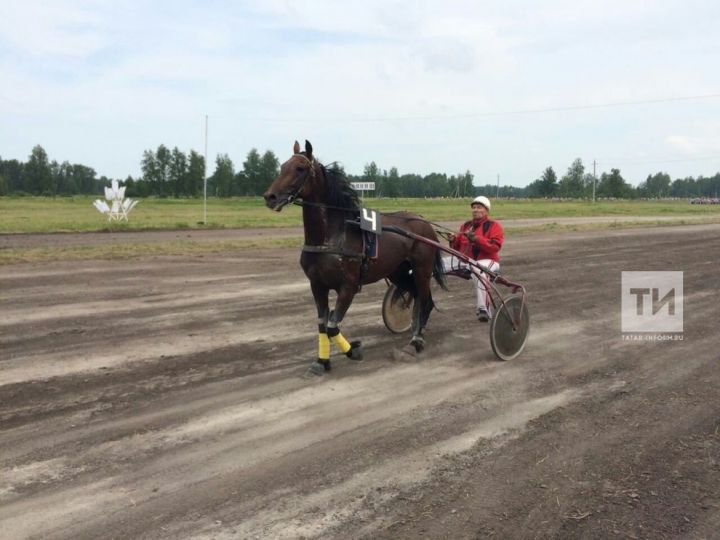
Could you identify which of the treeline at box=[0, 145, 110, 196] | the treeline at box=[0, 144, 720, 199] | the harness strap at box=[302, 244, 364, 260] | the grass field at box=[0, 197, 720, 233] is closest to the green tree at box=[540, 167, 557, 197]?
the treeline at box=[0, 144, 720, 199]

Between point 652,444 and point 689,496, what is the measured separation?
684mm

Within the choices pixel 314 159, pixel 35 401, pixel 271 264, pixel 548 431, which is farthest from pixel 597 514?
pixel 271 264

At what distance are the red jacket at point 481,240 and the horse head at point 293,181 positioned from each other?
2.47 m

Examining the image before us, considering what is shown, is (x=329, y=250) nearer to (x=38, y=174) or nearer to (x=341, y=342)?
(x=341, y=342)

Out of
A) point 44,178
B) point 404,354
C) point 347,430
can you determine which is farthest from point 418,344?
point 44,178

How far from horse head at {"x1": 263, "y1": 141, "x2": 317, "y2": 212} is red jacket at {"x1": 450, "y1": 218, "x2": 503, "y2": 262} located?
2.47m

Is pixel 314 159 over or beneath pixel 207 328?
over

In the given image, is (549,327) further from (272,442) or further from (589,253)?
(589,253)

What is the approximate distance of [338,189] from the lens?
5.25m

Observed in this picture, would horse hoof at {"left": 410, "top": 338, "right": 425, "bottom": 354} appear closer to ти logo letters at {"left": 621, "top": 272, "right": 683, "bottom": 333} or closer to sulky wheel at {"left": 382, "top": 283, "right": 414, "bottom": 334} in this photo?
sulky wheel at {"left": 382, "top": 283, "right": 414, "bottom": 334}

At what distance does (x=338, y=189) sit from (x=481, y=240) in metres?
2.19

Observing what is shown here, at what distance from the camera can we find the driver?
6672 millimetres

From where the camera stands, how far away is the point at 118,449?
3.66 meters

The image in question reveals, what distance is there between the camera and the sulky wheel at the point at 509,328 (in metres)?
5.67
